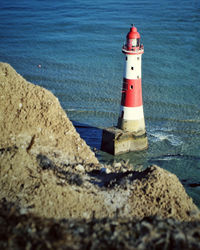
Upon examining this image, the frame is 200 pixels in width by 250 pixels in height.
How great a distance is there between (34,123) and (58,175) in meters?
2.92

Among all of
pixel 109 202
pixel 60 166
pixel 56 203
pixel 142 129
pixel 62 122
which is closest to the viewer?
pixel 56 203

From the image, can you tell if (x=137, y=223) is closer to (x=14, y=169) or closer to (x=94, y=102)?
(x=14, y=169)

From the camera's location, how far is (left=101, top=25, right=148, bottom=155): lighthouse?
66.5 ft

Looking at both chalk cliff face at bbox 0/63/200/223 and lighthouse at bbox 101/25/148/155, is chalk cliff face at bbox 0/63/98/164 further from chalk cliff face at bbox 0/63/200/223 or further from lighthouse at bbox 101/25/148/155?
lighthouse at bbox 101/25/148/155

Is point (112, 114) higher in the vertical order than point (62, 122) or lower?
lower

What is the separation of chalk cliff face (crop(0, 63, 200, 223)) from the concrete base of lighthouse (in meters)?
7.10

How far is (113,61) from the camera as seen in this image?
1409 inches

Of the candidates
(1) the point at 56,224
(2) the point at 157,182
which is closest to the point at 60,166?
(2) the point at 157,182

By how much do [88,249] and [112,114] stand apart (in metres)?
19.8

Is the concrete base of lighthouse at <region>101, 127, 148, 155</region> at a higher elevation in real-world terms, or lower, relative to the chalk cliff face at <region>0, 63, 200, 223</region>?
lower

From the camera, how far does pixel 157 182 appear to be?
11828 millimetres

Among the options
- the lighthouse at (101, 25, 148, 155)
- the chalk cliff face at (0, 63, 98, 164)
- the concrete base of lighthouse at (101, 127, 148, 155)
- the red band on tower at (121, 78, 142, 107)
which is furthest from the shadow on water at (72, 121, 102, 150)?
the chalk cliff face at (0, 63, 98, 164)

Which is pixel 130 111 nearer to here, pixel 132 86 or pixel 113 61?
pixel 132 86

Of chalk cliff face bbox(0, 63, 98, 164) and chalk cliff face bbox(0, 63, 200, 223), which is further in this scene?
chalk cliff face bbox(0, 63, 98, 164)
